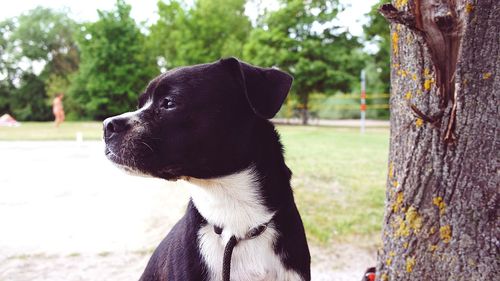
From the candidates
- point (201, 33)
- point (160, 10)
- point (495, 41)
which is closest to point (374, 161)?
point (495, 41)

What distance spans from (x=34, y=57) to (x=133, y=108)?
43.8m

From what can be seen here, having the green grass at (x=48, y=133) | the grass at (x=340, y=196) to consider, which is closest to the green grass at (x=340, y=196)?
the grass at (x=340, y=196)

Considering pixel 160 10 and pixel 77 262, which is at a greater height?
pixel 160 10

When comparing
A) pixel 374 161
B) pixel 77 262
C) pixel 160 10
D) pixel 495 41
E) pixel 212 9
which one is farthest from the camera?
pixel 160 10

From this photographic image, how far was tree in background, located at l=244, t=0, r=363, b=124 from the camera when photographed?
90.4 feet

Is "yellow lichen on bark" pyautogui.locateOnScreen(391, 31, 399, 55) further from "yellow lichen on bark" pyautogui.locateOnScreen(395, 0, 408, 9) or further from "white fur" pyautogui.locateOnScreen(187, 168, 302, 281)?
"white fur" pyautogui.locateOnScreen(187, 168, 302, 281)

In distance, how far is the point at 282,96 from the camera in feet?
6.86

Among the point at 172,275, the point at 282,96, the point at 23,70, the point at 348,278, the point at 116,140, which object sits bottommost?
the point at 348,278

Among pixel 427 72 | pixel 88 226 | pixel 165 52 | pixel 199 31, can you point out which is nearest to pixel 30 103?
pixel 165 52

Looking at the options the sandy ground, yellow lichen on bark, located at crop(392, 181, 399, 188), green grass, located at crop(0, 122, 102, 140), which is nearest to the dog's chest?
yellow lichen on bark, located at crop(392, 181, 399, 188)

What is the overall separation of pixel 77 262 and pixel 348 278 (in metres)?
2.49

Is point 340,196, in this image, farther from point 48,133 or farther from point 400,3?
point 48,133

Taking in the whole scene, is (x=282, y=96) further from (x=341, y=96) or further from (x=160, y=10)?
(x=160, y=10)

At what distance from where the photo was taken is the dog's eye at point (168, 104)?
2137mm
